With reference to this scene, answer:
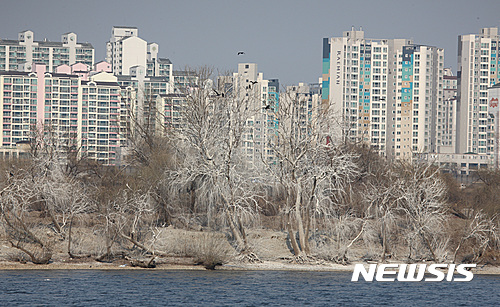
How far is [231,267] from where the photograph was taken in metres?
40.8

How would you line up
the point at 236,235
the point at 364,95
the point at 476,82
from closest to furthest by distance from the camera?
the point at 236,235 → the point at 364,95 → the point at 476,82

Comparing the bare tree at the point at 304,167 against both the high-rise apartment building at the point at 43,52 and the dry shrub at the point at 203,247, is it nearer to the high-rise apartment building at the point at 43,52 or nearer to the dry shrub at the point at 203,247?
the dry shrub at the point at 203,247

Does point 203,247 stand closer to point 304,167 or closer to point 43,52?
point 304,167

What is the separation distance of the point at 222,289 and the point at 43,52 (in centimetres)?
15118

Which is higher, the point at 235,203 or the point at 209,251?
the point at 235,203

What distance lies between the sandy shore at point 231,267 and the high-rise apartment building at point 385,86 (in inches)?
3646

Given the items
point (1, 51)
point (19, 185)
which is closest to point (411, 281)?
point (19, 185)

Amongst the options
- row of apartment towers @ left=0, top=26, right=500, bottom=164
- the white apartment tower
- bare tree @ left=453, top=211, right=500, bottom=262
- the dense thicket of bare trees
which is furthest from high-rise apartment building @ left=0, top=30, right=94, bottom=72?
bare tree @ left=453, top=211, right=500, bottom=262

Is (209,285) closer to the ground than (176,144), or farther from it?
closer to the ground

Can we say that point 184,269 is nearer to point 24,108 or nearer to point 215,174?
point 215,174

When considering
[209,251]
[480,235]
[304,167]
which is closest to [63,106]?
[304,167]

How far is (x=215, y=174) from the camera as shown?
43.0m

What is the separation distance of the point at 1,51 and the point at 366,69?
8772 cm

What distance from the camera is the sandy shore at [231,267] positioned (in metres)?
39.0
